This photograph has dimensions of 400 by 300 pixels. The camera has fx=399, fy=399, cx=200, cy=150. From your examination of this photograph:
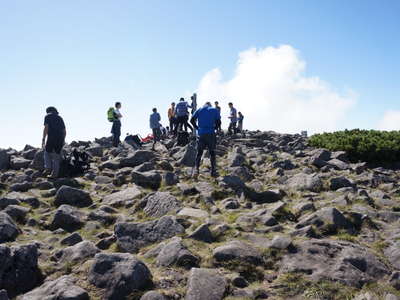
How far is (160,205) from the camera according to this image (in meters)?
9.76

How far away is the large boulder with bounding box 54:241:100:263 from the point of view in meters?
6.96

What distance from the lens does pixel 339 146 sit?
64.8 ft

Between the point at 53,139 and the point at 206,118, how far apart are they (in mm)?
5456

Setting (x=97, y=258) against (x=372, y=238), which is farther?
(x=372, y=238)

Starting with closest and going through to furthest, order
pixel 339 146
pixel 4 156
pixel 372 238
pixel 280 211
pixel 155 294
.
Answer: pixel 155 294 < pixel 372 238 < pixel 280 211 < pixel 4 156 < pixel 339 146

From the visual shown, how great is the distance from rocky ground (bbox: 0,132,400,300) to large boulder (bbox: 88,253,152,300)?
0.05 ft

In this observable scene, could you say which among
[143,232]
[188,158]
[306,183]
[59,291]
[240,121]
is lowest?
[59,291]

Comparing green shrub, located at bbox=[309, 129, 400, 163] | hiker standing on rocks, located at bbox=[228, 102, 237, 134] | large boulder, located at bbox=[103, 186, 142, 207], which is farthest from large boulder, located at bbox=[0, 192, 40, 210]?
hiker standing on rocks, located at bbox=[228, 102, 237, 134]

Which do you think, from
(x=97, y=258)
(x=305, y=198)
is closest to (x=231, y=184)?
(x=305, y=198)

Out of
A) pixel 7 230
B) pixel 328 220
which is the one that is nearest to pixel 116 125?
pixel 7 230

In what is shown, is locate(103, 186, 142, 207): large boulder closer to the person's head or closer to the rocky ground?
the rocky ground

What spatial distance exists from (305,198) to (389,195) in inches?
101

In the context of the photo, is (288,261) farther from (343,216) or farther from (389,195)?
(389,195)

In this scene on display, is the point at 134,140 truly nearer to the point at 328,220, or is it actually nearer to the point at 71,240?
the point at 71,240
